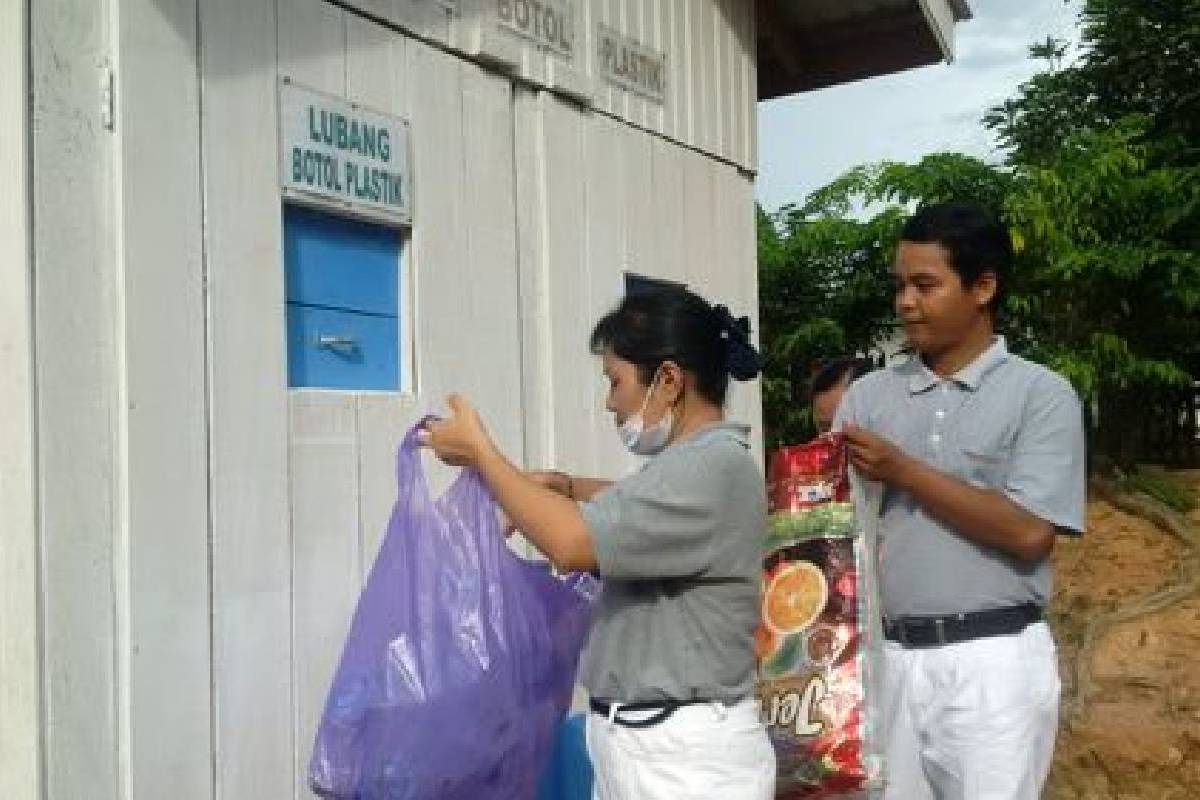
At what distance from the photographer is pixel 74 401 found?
2539mm

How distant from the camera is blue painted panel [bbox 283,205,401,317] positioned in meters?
3.14

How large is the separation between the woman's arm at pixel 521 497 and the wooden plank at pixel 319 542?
60cm

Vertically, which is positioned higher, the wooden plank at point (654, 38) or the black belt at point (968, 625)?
the wooden plank at point (654, 38)

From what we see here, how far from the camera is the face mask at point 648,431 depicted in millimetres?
2408

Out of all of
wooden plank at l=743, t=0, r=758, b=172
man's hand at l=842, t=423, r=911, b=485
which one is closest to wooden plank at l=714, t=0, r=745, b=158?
wooden plank at l=743, t=0, r=758, b=172

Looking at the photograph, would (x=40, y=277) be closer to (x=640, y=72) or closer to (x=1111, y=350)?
(x=640, y=72)

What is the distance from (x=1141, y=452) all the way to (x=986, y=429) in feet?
30.2

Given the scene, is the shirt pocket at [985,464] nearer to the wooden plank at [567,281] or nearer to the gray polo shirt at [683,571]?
the gray polo shirt at [683,571]

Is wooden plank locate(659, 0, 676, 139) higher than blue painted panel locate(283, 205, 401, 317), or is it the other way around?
wooden plank locate(659, 0, 676, 139)

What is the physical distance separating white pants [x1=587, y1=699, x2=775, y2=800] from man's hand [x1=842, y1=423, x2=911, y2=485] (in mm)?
600

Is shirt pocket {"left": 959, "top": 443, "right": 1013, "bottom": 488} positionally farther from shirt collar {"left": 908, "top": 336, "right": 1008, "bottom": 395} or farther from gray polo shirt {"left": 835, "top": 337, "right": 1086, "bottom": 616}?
shirt collar {"left": 908, "top": 336, "right": 1008, "bottom": 395}

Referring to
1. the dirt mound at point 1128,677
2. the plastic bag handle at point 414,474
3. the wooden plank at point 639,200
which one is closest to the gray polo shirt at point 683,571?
the plastic bag handle at point 414,474

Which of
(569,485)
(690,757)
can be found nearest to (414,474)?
(569,485)

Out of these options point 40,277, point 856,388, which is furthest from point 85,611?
point 856,388
